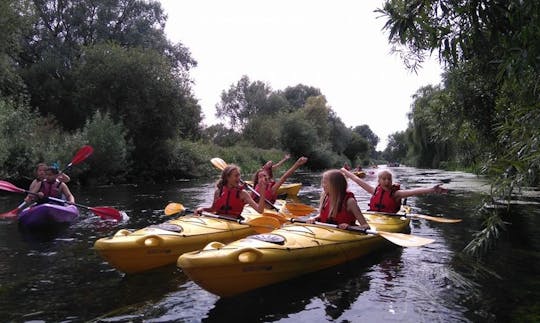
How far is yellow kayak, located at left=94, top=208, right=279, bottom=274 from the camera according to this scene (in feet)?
16.4

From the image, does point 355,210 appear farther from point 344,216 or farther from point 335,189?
point 335,189

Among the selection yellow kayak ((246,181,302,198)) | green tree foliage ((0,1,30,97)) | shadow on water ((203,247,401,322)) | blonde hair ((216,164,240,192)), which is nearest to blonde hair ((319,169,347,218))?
shadow on water ((203,247,401,322))

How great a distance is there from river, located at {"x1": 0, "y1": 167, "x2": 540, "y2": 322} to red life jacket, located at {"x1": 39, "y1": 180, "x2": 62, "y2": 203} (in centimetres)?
158

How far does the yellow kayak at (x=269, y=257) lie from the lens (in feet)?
13.5

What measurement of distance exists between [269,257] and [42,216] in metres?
5.47

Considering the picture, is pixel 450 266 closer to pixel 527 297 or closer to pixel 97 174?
pixel 527 297

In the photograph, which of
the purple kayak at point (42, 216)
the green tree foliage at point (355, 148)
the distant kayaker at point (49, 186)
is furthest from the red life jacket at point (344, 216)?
the green tree foliage at point (355, 148)

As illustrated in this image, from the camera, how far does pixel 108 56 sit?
2389cm

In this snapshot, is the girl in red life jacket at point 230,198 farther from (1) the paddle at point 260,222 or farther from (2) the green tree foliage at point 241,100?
(2) the green tree foliage at point 241,100

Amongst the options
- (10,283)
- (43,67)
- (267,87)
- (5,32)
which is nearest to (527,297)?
(10,283)

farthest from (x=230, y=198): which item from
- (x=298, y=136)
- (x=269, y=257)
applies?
(x=298, y=136)

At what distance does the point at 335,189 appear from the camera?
224 inches

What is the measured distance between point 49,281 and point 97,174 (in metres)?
15.4

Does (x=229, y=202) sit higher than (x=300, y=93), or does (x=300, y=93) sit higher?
(x=300, y=93)
